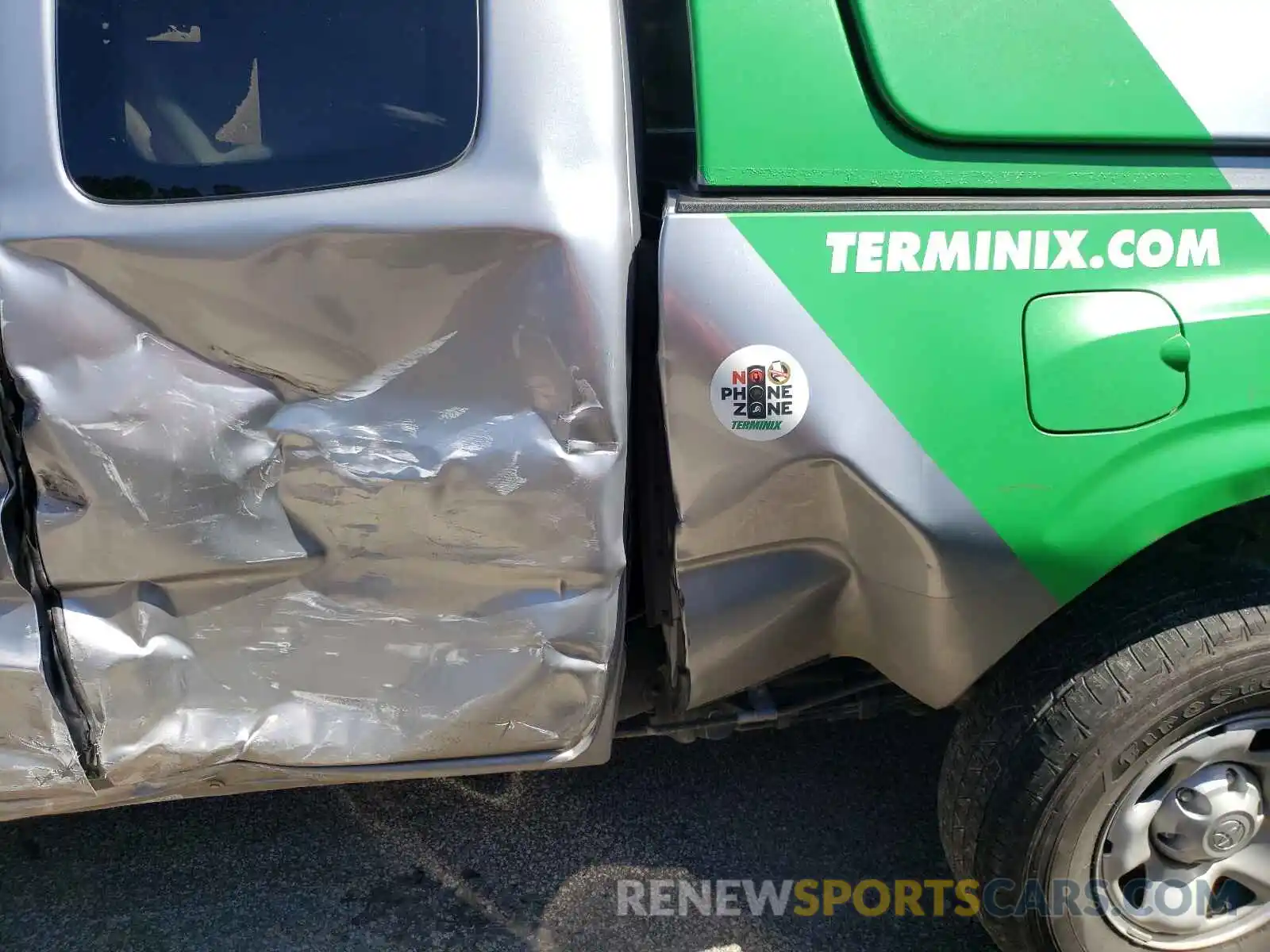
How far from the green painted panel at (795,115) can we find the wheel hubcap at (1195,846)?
111 centimetres

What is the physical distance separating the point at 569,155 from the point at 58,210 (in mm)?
738

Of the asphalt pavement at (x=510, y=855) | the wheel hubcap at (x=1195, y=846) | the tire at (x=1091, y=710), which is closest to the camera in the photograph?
the tire at (x=1091, y=710)

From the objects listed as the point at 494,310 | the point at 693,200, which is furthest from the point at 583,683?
the point at 693,200

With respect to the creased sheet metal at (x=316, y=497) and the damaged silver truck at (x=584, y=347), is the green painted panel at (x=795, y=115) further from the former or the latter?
the creased sheet metal at (x=316, y=497)

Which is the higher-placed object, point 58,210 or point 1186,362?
point 58,210

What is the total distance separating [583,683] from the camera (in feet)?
5.38

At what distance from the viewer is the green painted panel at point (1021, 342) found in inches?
56.9

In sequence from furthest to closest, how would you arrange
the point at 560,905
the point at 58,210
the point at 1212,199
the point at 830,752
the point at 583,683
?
the point at 830,752 < the point at 560,905 < the point at 583,683 < the point at 1212,199 < the point at 58,210

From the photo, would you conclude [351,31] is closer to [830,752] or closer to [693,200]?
[693,200]

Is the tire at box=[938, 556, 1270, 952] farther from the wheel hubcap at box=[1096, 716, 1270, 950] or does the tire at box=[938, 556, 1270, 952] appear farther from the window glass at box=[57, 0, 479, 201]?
the window glass at box=[57, 0, 479, 201]

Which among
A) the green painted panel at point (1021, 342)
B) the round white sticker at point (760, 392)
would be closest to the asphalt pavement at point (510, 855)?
the green painted panel at point (1021, 342)

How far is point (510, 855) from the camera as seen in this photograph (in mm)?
2230

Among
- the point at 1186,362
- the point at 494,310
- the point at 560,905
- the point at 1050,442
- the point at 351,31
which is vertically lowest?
the point at 560,905

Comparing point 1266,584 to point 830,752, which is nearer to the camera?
point 1266,584
